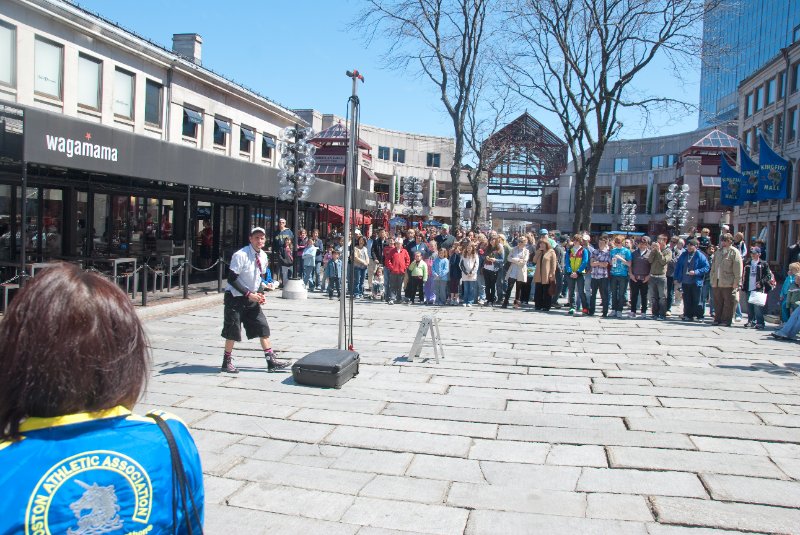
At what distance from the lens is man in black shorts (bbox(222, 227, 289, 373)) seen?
8.09 metres

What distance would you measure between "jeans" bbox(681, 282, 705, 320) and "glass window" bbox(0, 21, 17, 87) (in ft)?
57.3

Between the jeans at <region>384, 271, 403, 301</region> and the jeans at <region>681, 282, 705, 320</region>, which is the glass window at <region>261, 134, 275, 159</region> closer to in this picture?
the jeans at <region>384, 271, 403, 301</region>

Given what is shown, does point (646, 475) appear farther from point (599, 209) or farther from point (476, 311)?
point (599, 209)

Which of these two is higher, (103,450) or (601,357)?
(103,450)

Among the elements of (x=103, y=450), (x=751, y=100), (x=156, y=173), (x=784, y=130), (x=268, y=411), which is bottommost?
(x=268, y=411)

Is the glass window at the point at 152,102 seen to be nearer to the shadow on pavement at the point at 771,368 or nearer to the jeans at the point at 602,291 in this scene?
the jeans at the point at 602,291

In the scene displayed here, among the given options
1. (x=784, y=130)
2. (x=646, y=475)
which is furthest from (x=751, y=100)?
(x=646, y=475)

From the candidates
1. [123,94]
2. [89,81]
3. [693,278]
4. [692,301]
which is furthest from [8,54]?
[692,301]

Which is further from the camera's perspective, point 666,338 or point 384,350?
point 666,338

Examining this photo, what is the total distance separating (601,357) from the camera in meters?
9.79

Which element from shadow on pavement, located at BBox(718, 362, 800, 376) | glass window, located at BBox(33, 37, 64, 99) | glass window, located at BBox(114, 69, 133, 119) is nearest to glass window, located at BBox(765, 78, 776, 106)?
glass window, located at BBox(114, 69, 133, 119)

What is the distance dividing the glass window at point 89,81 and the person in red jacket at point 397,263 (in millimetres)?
11451

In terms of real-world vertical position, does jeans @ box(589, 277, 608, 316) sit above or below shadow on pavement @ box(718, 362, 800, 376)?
above

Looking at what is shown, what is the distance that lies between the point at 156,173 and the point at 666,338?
9.85 metres
